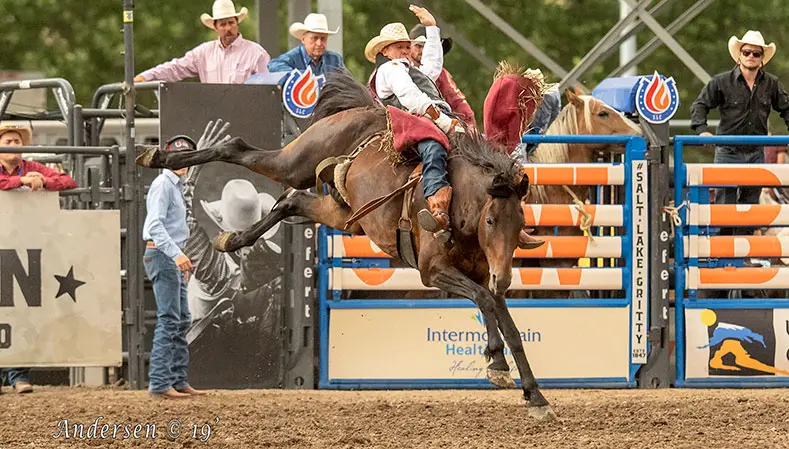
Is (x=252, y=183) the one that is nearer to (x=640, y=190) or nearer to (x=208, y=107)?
(x=208, y=107)

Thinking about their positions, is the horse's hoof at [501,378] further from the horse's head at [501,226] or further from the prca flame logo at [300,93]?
the prca flame logo at [300,93]

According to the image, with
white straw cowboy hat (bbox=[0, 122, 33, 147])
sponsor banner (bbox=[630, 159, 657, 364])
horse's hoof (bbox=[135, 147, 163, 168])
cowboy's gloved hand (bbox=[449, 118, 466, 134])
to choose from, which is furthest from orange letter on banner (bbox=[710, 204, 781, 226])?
Result: white straw cowboy hat (bbox=[0, 122, 33, 147])

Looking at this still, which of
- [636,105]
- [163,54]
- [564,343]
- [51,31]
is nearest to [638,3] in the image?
[636,105]

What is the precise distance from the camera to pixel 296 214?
8969 millimetres

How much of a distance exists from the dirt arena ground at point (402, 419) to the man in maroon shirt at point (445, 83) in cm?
197

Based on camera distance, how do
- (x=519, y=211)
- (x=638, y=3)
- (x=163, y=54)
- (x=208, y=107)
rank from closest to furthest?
(x=519, y=211) → (x=208, y=107) → (x=638, y=3) → (x=163, y=54)

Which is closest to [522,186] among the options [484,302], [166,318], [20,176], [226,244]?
[484,302]

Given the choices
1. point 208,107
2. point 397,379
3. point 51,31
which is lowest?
point 397,379

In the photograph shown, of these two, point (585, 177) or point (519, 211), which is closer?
point (519, 211)

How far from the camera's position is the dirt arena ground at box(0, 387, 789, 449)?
7516 mm

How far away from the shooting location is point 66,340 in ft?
32.9

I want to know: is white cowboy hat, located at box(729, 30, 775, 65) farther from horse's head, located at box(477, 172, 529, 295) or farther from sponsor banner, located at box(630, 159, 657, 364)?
horse's head, located at box(477, 172, 529, 295)

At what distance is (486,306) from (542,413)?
700mm

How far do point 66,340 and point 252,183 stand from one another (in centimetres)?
178
